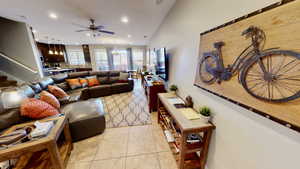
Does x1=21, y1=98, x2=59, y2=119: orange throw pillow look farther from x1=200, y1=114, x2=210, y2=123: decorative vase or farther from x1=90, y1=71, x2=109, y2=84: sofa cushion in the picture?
x1=90, y1=71, x2=109, y2=84: sofa cushion

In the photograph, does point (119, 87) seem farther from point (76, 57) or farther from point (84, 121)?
point (76, 57)

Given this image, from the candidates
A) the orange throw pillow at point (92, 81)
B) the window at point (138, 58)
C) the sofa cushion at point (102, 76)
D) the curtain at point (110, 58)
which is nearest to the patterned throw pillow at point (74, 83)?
the orange throw pillow at point (92, 81)

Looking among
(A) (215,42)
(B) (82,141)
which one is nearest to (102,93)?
(B) (82,141)

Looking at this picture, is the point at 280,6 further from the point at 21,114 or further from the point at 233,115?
the point at 21,114

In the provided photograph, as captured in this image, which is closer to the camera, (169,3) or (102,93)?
(169,3)

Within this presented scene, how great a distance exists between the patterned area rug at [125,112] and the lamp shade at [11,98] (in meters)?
1.43

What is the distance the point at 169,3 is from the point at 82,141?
3.22 meters

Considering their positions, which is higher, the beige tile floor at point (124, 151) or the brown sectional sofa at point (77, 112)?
the brown sectional sofa at point (77, 112)

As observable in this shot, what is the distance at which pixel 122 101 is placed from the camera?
3.54m

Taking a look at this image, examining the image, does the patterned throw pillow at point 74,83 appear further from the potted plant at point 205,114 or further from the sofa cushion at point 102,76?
the potted plant at point 205,114

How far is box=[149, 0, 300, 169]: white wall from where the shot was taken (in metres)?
A: 0.64

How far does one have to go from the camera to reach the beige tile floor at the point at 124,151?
146 centimetres

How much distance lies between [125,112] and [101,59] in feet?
22.3

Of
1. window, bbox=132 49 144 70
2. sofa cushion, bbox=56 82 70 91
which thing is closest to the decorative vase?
sofa cushion, bbox=56 82 70 91
